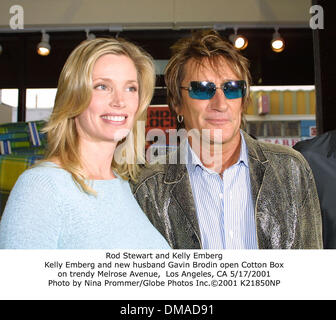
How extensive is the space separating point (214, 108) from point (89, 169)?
17.5 inches

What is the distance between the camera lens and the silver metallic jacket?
0.81m

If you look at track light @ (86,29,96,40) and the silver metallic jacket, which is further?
track light @ (86,29,96,40)

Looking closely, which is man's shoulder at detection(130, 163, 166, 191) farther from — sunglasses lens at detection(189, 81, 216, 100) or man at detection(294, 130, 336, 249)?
man at detection(294, 130, 336, 249)

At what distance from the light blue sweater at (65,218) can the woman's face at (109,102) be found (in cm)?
12

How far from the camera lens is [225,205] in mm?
856

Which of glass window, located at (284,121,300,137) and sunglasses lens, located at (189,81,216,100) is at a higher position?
glass window, located at (284,121,300,137)

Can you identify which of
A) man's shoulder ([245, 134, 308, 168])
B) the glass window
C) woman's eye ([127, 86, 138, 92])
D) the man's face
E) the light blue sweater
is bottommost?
the light blue sweater

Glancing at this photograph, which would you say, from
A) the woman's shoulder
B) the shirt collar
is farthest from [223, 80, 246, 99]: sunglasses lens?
the woman's shoulder

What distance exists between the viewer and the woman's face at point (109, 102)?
0.77 metres

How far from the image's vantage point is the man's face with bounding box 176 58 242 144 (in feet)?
3.32

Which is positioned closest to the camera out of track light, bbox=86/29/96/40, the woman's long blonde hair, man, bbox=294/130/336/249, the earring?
the woman's long blonde hair

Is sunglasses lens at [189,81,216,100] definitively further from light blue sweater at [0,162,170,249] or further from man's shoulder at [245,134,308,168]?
light blue sweater at [0,162,170,249]

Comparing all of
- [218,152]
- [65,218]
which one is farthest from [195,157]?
[65,218]

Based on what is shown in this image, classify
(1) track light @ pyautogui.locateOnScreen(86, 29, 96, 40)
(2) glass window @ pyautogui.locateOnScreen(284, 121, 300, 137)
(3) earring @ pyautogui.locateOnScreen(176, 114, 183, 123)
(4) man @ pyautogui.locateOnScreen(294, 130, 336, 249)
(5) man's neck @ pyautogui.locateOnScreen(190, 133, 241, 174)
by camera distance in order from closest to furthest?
(4) man @ pyautogui.locateOnScreen(294, 130, 336, 249)
(5) man's neck @ pyautogui.locateOnScreen(190, 133, 241, 174)
(3) earring @ pyautogui.locateOnScreen(176, 114, 183, 123)
(1) track light @ pyautogui.locateOnScreen(86, 29, 96, 40)
(2) glass window @ pyautogui.locateOnScreen(284, 121, 300, 137)
